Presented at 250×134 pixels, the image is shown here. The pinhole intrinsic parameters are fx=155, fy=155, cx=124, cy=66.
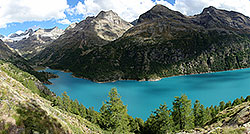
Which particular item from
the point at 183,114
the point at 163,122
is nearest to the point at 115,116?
the point at 163,122

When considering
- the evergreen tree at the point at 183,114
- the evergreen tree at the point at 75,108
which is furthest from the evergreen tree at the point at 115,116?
the evergreen tree at the point at 75,108

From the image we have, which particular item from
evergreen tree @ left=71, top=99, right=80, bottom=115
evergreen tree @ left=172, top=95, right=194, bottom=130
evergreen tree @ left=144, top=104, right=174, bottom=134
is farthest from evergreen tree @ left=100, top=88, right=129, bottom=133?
evergreen tree @ left=71, top=99, right=80, bottom=115

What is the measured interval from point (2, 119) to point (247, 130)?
87.1 ft

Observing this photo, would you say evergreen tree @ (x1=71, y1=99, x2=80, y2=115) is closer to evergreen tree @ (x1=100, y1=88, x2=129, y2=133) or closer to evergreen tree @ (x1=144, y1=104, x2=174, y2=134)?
evergreen tree @ (x1=100, y1=88, x2=129, y2=133)

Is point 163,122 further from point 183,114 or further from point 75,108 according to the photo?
point 75,108

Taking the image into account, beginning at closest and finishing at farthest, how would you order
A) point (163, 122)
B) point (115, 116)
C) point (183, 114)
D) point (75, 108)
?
point (115, 116)
point (163, 122)
point (183, 114)
point (75, 108)

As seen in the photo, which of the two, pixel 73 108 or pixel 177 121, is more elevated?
pixel 73 108

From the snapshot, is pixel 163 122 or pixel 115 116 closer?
pixel 115 116

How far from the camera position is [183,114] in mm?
44406

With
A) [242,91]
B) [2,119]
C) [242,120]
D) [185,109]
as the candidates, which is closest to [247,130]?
[242,120]

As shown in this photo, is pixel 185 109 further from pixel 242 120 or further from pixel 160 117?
pixel 242 120

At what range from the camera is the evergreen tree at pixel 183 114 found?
145ft

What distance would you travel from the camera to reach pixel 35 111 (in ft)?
77.7

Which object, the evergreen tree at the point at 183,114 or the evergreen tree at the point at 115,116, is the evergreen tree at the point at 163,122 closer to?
the evergreen tree at the point at 183,114
